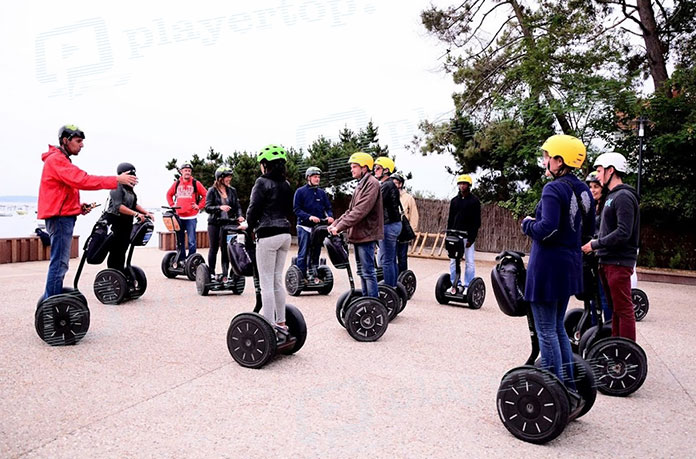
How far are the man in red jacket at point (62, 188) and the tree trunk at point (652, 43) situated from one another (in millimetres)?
15822

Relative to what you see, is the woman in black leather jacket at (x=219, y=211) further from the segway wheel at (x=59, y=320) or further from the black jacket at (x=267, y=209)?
the black jacket at (x=267, y=209)

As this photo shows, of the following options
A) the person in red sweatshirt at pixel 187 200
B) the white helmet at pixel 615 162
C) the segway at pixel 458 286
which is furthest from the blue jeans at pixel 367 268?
the person in red sweatshirt at pixel 187 200

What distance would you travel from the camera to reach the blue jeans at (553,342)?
345cm

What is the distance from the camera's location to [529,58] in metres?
15.4

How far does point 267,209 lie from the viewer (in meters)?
4.79

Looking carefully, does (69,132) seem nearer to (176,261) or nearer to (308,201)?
(308,201)

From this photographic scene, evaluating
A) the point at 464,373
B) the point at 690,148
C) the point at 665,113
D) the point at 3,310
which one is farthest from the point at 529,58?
the point at 3,310

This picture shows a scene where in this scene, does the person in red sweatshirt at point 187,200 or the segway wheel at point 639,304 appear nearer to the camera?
the segway wheel at point 639,304

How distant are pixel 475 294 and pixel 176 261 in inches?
216

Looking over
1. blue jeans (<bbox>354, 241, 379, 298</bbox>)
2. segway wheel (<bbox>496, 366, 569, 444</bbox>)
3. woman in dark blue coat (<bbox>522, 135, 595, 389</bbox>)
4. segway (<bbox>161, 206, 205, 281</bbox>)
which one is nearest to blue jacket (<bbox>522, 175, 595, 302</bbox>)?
woman in dark blue coat (<bbox>522, 135, 595, 389</bbox>)

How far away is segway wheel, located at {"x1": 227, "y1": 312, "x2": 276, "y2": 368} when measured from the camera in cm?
457

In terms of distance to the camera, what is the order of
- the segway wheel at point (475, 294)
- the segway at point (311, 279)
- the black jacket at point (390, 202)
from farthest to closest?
the segway at point (311, 279) < the segway wheel at point (475, 294) < the black jacket at point (390, 202)

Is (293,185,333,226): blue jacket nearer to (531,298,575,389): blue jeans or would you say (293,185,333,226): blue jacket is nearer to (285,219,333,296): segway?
(285,219,333,296): segway

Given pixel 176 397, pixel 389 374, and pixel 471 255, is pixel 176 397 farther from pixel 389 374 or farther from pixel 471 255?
pixel 471 255
